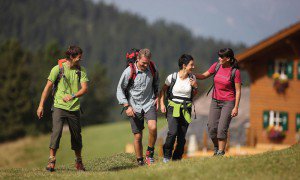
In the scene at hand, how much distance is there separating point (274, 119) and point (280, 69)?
3070mm

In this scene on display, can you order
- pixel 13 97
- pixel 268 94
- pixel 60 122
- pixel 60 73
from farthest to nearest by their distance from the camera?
1. pixel 13 97
2. pixel 268 94
3. pixel 60 122
4. pixel 60 73

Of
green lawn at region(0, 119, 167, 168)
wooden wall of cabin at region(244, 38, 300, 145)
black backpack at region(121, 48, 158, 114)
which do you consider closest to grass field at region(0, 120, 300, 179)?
black backpack at region(121, 48, 158, 114)

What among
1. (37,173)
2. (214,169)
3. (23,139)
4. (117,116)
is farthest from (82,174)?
(117,116)

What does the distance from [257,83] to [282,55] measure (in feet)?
7.88

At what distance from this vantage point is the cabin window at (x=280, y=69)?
3593 centimetres

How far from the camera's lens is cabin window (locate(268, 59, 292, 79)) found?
118 ft

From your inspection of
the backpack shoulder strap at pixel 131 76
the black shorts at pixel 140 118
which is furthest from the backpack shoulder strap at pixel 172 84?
the backpack shoulder strap at pixel 131 76

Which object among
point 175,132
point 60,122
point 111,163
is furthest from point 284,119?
point 60,122

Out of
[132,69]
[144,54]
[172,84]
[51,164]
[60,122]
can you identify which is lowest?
[51,164]

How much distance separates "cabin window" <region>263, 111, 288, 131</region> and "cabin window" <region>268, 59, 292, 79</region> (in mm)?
2263

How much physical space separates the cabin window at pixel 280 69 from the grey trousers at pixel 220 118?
2348 cm

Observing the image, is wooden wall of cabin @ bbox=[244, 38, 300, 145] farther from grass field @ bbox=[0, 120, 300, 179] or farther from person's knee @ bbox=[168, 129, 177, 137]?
person's knee @ bbox=[168, 129, 177, 137]

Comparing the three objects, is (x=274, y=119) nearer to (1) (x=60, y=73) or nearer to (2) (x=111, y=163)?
(2) (x=111, y=163)

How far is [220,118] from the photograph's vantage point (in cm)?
1313
